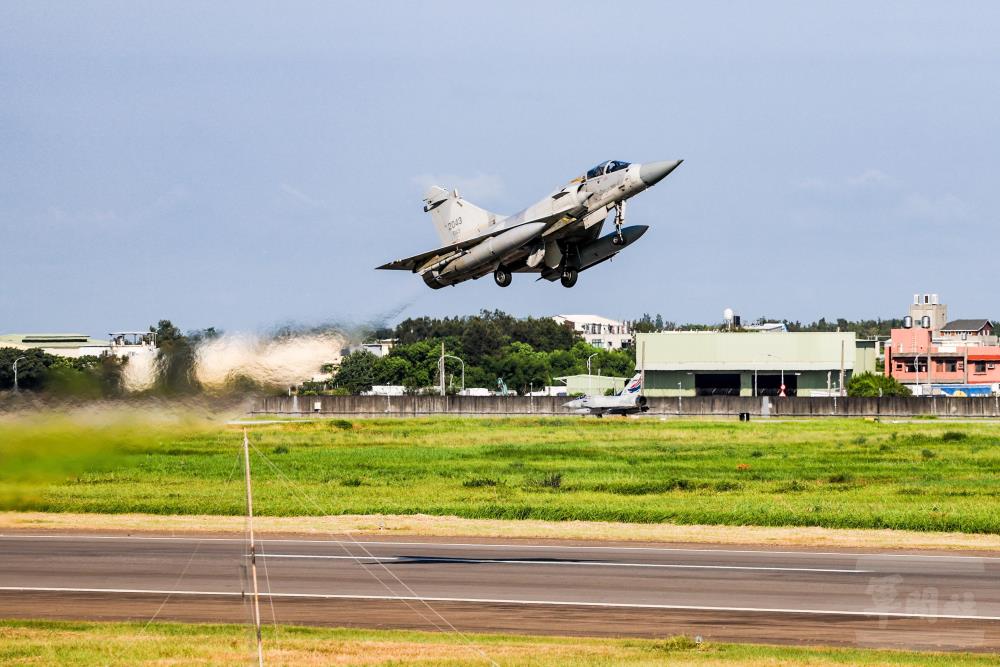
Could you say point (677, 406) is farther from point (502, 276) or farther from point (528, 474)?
point (502, 276)

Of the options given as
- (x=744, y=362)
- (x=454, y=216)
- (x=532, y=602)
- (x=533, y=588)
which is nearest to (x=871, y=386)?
(x=744, y=362)

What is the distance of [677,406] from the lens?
121188mm

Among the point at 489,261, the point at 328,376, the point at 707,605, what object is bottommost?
the point at 707,605

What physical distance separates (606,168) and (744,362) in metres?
123

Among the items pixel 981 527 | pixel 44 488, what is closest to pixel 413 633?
pixel 981 527

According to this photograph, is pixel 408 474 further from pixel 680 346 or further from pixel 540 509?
pixel 680 346

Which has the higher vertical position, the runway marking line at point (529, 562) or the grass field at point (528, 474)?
the grass field at point (528, 474)

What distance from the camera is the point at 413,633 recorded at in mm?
28156

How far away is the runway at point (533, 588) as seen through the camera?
29.0 meters

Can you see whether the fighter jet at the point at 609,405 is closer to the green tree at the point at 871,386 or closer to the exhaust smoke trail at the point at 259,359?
the green tree at the point at 871,386

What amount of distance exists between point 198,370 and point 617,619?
12556 millimetres

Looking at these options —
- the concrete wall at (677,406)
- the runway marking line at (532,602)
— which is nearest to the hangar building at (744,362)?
the concrete wall at (677,406)

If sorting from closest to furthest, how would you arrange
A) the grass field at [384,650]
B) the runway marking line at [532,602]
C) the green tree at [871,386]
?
the grass field at [384,650], the runway marking line at [532,602], the green tree at [871,386]

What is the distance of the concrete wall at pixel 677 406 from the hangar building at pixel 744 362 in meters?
36.3
